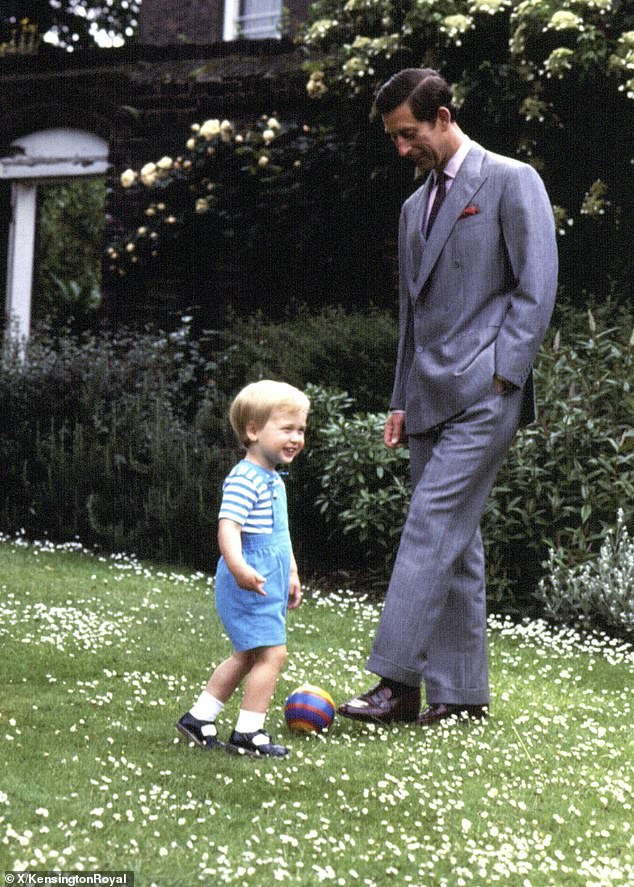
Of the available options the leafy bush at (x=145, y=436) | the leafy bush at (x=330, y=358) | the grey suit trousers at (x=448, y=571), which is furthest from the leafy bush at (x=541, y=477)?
the grey suit trousers at (x=448, y=571)

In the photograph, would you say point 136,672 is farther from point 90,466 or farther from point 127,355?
point 127,355

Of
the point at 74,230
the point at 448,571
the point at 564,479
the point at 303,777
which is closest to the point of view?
the point at 303,777

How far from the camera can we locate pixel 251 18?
44.4ft

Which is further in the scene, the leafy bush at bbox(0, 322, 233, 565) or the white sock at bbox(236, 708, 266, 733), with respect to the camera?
the leafy bush at bbox(0, 322, 233, 565)

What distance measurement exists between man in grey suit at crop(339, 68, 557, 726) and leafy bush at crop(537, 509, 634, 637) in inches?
75.5

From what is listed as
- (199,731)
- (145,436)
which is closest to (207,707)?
(199,731)

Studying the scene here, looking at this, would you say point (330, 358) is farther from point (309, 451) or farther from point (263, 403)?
point (263, 403)

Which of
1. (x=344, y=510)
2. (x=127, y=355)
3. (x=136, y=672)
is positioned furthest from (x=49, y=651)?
(x=127, y=355)

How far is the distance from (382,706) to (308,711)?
292 millimetres

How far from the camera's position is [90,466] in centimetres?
855

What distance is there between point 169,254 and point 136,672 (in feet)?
25.1

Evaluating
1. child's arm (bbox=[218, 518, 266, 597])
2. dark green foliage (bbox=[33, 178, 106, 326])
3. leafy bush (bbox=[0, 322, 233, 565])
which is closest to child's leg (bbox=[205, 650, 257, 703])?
child's arm (bbox=[218, 518, 266, 597])

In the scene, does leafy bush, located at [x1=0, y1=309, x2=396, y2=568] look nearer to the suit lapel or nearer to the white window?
the suit lapel

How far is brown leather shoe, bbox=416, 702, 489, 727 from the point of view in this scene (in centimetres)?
439
